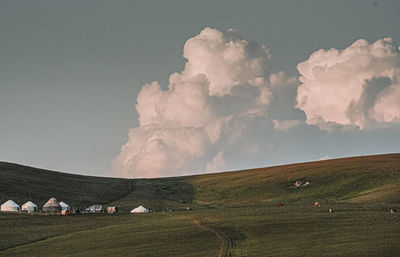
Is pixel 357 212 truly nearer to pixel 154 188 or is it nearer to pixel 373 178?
pixel 373 178

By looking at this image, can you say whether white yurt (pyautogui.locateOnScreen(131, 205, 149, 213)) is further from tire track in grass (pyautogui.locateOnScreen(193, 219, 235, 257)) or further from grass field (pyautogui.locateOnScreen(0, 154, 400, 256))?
tire track in grass (pyautogui.locateOnScreen(193, 219, 235, 257))

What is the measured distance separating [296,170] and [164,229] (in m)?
75.5

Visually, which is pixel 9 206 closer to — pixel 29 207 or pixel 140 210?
pixel 29 207

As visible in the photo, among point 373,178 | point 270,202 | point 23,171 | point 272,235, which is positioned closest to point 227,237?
point 272,235

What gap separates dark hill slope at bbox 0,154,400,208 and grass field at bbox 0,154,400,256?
0.79ft

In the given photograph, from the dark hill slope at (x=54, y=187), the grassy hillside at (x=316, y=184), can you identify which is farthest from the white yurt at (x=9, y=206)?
the grassy hillside at (x=316, y=184)

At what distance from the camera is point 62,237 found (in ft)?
256

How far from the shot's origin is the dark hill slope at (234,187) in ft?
398

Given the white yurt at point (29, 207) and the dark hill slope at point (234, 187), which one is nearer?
the white yurt at point (29, 207)

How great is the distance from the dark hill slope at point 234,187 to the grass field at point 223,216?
0.79 feet

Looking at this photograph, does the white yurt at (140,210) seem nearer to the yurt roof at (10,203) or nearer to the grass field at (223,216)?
the grass field at (223,216)

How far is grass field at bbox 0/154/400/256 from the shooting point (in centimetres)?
6075

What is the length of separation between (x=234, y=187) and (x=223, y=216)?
53291 mm

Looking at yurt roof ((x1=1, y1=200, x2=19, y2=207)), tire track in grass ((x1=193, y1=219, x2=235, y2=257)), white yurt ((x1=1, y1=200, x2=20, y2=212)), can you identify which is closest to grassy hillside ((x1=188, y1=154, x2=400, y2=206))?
white yurt ((x1=1, y1=200, x2=20, y2=212))
